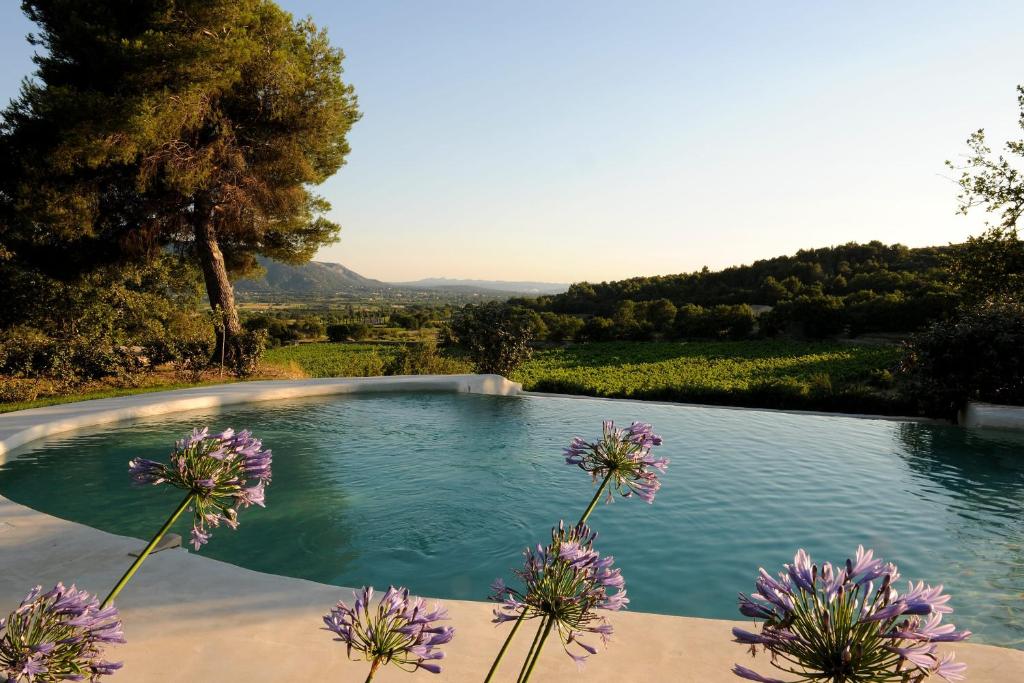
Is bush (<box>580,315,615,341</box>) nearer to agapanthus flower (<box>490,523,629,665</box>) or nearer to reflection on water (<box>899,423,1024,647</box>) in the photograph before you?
reflection on water (<box>899,423,1024,647</box>)

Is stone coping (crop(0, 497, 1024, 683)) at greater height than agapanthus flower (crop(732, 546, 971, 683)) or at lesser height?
lesser

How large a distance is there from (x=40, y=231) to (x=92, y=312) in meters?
2.07

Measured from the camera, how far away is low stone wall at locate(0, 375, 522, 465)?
9.43m

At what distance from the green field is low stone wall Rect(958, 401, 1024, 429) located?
66.7 inches

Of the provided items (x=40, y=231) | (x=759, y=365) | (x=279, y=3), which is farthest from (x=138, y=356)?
(x=759, y=365)

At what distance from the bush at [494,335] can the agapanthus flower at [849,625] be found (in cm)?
1553

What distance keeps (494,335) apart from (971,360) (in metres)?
10.2

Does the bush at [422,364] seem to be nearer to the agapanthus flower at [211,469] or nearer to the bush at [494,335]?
the bush at [494,335]

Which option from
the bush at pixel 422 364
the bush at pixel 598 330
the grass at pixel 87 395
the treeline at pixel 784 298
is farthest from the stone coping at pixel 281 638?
the bush at pixel 598 330

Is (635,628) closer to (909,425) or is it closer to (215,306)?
(909,425)

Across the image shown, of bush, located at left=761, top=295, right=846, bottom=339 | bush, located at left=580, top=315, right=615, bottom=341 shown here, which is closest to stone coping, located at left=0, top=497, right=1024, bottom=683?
bush, located at left=761, top=295, right=846, bottom=339

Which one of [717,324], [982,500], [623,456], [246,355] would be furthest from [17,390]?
[717,324]

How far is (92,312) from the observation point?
14594mm

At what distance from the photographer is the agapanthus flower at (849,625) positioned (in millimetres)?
1062
